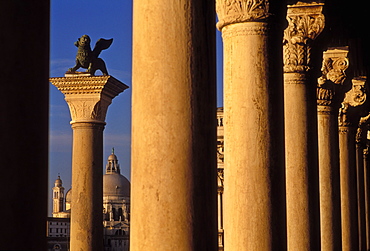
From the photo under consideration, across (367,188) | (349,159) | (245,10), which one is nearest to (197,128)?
(245,10)

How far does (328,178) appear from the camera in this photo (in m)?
33.2

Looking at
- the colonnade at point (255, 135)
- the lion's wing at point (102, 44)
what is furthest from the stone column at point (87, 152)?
the colonnade at point (255, 135)

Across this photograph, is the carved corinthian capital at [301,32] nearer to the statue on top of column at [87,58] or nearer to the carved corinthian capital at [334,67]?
the carved corinthian capital at [334,67]

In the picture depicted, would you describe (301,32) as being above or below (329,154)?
above

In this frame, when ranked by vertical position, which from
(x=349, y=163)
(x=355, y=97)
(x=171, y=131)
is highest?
(x=355, y=97)

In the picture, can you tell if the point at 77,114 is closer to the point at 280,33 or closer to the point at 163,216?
the point at 280,33

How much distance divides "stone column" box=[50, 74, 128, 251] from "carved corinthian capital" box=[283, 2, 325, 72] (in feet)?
50.0

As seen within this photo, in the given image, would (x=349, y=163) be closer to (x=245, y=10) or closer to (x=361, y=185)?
(x=361, y=185)

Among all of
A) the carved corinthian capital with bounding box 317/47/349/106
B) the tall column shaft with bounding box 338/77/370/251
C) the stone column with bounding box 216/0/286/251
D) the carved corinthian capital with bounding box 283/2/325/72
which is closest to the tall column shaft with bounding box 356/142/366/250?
the tall column shaft with bounding box 338/77/370/251

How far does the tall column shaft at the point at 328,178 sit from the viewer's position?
33188 mm

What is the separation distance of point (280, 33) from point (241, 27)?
1052mm

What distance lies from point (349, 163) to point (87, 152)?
551 inches

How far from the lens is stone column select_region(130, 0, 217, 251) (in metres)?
11.7
